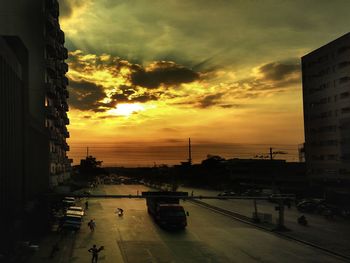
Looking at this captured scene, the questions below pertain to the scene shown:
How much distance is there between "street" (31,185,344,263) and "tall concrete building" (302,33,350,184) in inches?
1828

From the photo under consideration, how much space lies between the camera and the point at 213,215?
70.9 m

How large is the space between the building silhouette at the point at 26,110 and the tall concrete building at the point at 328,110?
5747cm

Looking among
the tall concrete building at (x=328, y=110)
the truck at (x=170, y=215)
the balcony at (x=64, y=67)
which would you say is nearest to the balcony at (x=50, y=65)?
the balcony at (x=64, y=67)

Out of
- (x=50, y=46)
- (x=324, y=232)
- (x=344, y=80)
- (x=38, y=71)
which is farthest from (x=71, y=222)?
(x=344, y=80)

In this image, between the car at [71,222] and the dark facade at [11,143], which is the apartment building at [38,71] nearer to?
the dark facade at [11,143]

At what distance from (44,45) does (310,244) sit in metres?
60.3

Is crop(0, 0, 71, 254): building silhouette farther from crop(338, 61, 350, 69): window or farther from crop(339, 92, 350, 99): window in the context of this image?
crop(339, 92, 350, 99): window

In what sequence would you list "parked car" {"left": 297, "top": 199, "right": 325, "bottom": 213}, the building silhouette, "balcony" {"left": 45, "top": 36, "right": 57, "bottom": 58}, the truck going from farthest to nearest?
1. "balcony" {"left": 45, "top": 36, "right": 57, "bottom": 58}
2. "parked car" {"left": 297, "top": 199, "right": 325, "bottom": 213}
3. the truck
4. the building silhouette

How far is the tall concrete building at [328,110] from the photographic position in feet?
318

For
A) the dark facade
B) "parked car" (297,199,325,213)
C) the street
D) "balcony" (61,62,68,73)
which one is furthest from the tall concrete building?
the dark facade

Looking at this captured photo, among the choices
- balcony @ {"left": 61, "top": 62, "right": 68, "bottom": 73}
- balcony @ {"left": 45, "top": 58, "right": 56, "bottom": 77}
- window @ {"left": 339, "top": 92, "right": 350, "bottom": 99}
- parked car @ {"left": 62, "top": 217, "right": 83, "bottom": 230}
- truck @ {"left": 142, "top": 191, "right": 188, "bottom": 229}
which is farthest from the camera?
balcony @ {"left": 61, "top": 62, "right": 68, "bottom": 73}

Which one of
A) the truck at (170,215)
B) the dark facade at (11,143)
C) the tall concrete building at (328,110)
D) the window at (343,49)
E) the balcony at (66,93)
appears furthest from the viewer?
the balcony at (66,93)

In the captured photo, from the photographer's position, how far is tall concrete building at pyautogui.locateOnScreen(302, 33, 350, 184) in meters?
96.9

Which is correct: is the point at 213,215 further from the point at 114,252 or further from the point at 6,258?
the point at 6,258
